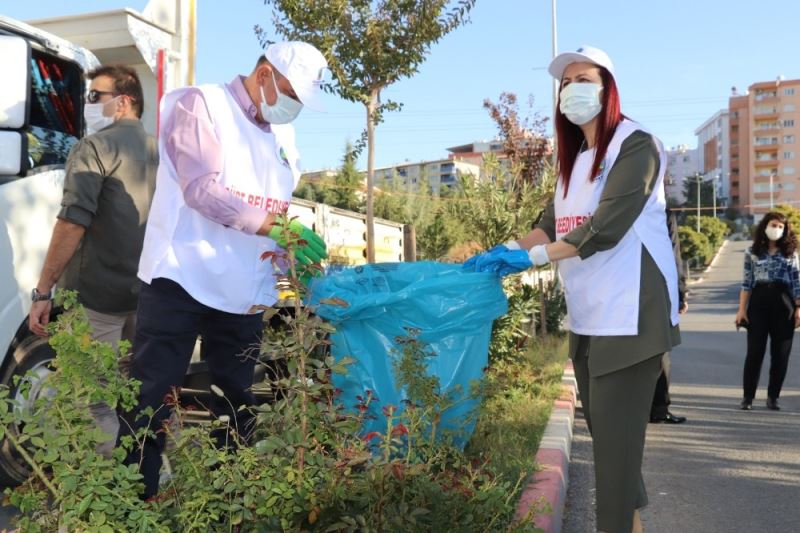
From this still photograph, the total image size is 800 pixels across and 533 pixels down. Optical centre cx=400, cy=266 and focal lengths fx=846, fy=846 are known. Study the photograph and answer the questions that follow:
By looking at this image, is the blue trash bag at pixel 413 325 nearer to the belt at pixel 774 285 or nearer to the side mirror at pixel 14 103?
the side mirror at pixel 14 103

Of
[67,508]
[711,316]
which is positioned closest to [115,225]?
[67,508]

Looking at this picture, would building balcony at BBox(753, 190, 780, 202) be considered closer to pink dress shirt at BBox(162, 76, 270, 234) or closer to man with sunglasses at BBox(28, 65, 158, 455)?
man with sunglasses at BBox(28, 65, 158, 455)

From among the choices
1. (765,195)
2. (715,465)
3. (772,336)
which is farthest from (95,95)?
(765,195)

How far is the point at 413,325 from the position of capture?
3693mm

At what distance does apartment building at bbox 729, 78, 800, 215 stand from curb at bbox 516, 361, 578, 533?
121351mm

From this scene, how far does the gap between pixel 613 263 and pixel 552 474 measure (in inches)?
68.3

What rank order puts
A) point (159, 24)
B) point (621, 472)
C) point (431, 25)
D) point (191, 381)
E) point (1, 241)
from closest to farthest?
1. point (621, 472)
2. point (1, 241)
3. point (191, 381)
4. point (159, 24)
5. point (431, 25)

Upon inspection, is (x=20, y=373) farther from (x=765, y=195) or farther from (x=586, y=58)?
(x=765, y=195)

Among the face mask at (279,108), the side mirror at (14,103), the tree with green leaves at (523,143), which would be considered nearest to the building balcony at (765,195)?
the tree with green leaves at (523,143)

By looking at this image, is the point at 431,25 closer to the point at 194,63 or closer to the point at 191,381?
the point at 194,63

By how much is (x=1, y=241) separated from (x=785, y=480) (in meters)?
4.59

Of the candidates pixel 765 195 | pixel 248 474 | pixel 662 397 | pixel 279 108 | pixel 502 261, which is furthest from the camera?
pixel 765 195

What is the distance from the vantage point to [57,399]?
7.00 ft

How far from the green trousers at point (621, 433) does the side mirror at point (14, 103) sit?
2938 millimetres
